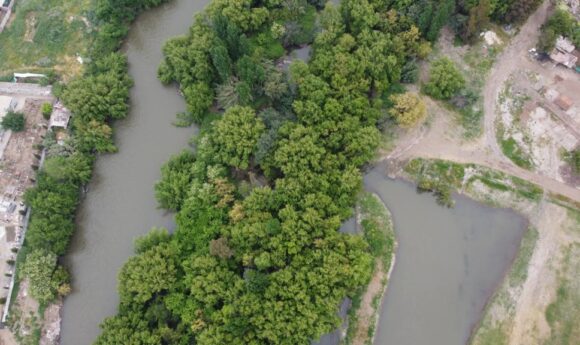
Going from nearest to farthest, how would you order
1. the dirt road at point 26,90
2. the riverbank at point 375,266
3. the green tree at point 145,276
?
the green tree at point 145,276 → the riverbank at point 375,266 → the dirt road at point 26,90

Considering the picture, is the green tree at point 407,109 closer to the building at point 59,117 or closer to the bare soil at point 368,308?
the bare soil at point 368,308

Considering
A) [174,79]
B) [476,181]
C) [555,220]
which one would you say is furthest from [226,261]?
[555,220]

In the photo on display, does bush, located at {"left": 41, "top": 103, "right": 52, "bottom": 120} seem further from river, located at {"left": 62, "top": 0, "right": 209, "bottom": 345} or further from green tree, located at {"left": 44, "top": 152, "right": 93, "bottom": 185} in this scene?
river, located at {"left": 62, "top": 0, "right": 209, "bottom": 345}

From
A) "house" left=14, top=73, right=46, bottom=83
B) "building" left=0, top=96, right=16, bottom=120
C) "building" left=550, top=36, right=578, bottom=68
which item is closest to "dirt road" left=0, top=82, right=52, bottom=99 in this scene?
"building" left=0, top=96, right=16, bottom=120

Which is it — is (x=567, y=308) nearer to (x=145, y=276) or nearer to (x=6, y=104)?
(x=145, y=276)

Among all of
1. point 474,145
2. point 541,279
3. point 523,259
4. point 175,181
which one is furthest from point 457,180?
point 175,181

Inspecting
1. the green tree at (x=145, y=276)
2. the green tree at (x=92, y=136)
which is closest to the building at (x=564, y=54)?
the green tree at (x=145, y=276)

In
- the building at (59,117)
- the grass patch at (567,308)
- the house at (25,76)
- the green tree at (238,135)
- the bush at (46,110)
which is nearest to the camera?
the grass patch at (567,308)
